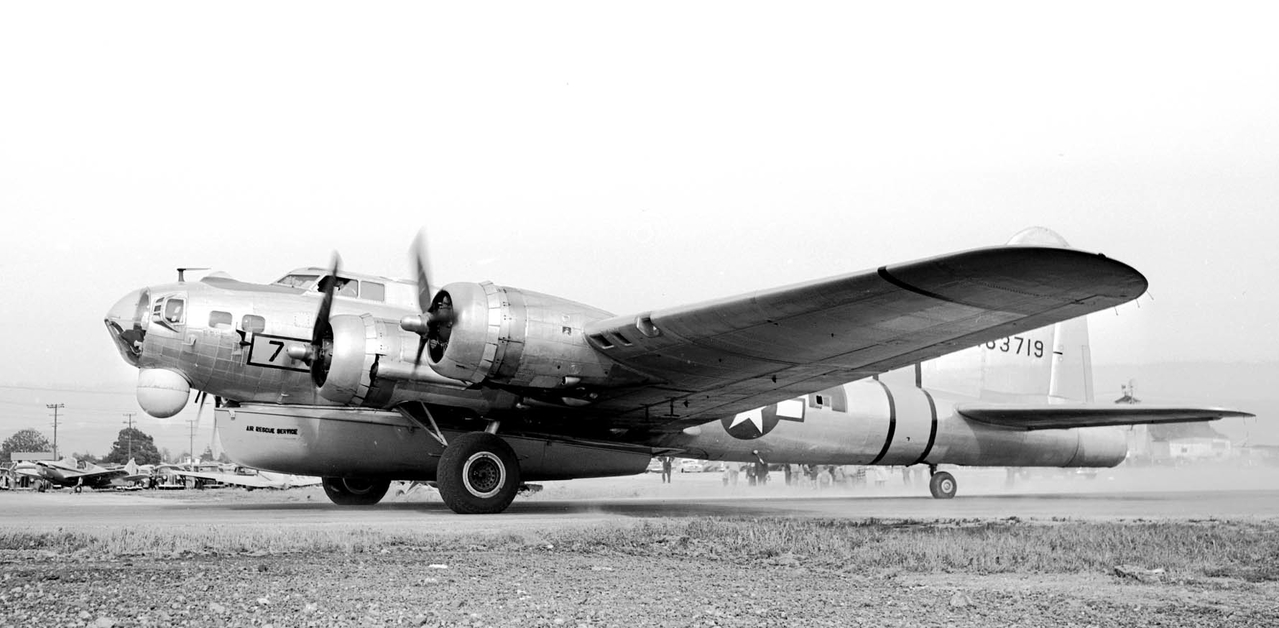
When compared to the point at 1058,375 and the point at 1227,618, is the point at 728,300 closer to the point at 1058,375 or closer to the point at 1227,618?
the point at 1227,618

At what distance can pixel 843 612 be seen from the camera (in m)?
4.61

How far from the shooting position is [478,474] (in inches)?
455

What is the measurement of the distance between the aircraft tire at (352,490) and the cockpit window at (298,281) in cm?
325

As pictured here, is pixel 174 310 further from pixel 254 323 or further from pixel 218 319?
pixel 254 323

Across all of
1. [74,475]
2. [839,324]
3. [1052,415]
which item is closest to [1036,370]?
[1052,415]

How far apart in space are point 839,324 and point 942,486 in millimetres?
10757

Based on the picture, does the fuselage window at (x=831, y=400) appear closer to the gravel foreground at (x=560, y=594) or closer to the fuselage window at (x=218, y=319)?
the fuselage window at (x=218, y=319)

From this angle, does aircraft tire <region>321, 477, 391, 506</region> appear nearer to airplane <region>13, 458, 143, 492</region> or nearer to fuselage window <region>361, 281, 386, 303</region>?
fuselage window <region>361, 281, 386, 303</region>

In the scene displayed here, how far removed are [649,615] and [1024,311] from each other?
210 inches

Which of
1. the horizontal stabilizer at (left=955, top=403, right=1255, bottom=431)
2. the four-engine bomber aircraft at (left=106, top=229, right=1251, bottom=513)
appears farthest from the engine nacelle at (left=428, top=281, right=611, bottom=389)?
the horizontal stabilizer at (left=955, top=403, right=1255, bottom=431)

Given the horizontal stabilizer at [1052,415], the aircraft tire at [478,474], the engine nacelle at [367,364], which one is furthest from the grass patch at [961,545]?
the horizontal stabilizer at [1052,415]

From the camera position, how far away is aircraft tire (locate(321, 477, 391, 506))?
14.9 metres

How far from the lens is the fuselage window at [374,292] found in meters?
13.3

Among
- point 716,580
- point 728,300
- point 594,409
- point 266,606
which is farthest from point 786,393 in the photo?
point 266,606
